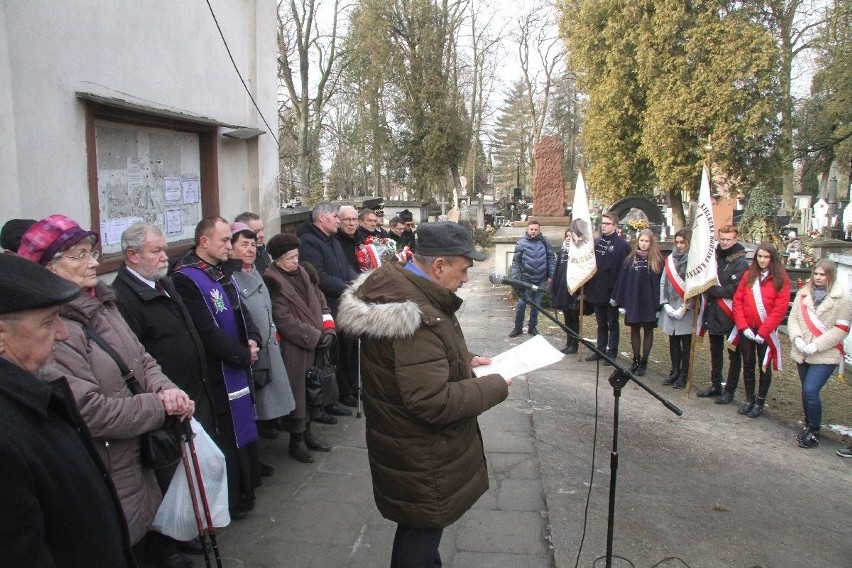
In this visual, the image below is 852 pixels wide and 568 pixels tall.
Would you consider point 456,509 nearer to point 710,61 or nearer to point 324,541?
point 324,541

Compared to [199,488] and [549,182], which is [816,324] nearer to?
[199,488]

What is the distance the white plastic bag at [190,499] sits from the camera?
3076 millimetres

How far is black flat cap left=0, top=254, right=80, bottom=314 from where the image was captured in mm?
A: 1579

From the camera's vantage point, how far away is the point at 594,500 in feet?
14.7

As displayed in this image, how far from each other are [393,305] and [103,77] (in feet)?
11.9

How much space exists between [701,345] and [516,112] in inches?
2400

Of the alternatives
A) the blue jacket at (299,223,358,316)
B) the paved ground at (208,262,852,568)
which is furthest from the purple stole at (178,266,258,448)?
the blue jacket at (299,223,358,316)

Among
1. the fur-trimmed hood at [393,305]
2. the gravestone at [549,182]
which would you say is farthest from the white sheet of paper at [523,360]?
the gravestone at [549,182]

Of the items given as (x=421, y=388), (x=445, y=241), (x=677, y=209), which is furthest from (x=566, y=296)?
(x=677, y=209)

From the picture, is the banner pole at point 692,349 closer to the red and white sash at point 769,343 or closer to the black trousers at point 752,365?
the black trousers at point 752,365

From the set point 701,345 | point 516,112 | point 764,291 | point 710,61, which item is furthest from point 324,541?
point 516,112

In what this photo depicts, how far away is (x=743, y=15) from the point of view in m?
21.3

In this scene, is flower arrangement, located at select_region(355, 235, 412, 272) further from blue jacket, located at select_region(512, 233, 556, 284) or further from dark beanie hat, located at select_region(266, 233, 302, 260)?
blue jacket, located at select_region(512, 233, 556, 284)

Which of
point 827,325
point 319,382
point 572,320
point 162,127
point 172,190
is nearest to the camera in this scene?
point 319,382
